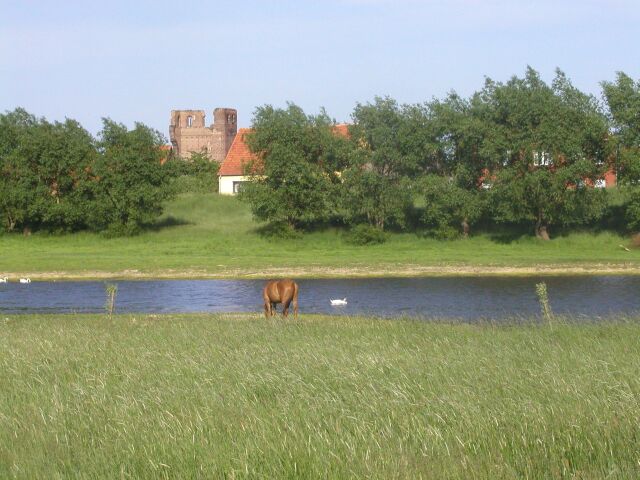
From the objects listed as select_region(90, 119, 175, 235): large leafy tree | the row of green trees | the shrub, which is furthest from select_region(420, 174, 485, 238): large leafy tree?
select_region(90, 119, 175, 235): large leafy tree

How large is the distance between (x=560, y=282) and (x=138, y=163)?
29.7 meters

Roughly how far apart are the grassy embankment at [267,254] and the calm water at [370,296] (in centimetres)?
293

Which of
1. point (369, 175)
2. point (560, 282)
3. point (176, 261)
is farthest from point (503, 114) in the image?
point (176, 261)

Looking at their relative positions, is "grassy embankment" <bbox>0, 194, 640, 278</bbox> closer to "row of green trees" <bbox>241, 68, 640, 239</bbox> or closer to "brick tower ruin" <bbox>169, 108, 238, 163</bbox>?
"row of green trees" <bbox>241, 68, 640, 239</bbox>

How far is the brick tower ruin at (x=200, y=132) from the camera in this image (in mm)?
137500

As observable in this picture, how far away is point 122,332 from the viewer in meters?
18.5

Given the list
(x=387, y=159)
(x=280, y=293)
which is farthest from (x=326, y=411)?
(x=387, y=159)

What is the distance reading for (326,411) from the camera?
891 centimetres

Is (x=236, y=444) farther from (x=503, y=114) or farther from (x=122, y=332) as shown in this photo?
(x=503, y=114)

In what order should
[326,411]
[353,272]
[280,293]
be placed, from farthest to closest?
1. [353,272]
2. [280,293]
3. [326,411]

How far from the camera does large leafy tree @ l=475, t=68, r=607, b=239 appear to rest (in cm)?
5103

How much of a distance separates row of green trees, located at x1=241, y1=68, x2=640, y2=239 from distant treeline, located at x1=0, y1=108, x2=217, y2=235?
682cm

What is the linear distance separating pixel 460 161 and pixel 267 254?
12.4 metres

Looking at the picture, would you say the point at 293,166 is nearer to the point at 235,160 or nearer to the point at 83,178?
the point at 83,178
